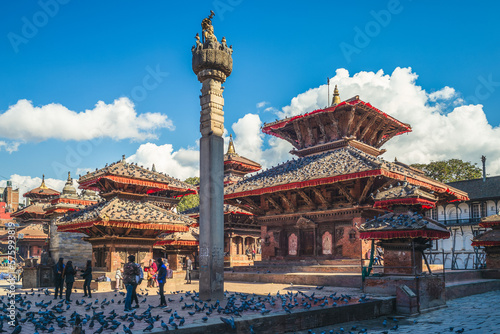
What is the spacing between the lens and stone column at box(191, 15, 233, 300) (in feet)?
42.1

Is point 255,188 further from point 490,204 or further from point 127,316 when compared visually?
point 490,204

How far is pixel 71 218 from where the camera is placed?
21422mm

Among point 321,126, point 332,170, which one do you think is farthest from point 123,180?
point 321,126

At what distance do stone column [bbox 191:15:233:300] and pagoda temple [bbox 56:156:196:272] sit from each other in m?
7.66

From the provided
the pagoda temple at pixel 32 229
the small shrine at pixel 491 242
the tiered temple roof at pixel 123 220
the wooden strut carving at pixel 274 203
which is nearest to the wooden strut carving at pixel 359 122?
the wooden strut carving at pixel 274 203

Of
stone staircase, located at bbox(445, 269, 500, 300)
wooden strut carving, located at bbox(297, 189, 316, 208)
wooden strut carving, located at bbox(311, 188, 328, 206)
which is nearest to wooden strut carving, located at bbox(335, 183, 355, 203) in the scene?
wooden strut carving, located at bbox(311, 188, 328, 206)

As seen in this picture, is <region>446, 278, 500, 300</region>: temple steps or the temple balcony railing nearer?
<region>446, 278, 500, 300</region>: temple steps

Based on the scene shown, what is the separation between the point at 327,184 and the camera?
2242 cm

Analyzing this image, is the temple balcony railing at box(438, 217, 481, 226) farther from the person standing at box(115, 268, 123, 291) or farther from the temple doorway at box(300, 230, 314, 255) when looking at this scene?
the person standing at box(115, 268, 123, 291)

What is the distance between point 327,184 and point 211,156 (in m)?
10.6

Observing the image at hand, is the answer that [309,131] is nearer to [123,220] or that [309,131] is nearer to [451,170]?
[123,220]

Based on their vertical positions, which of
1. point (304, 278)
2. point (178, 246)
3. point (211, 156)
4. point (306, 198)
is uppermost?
point (211, 156)

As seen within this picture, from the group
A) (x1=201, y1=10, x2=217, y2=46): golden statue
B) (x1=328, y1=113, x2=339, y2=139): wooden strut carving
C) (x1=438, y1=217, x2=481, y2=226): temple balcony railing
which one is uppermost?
(x1=201, y1=10, x2=217, y2=46): golden statue

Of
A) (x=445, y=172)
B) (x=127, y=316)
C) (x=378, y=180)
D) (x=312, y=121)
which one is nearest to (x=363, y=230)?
(x=378, y=180)
